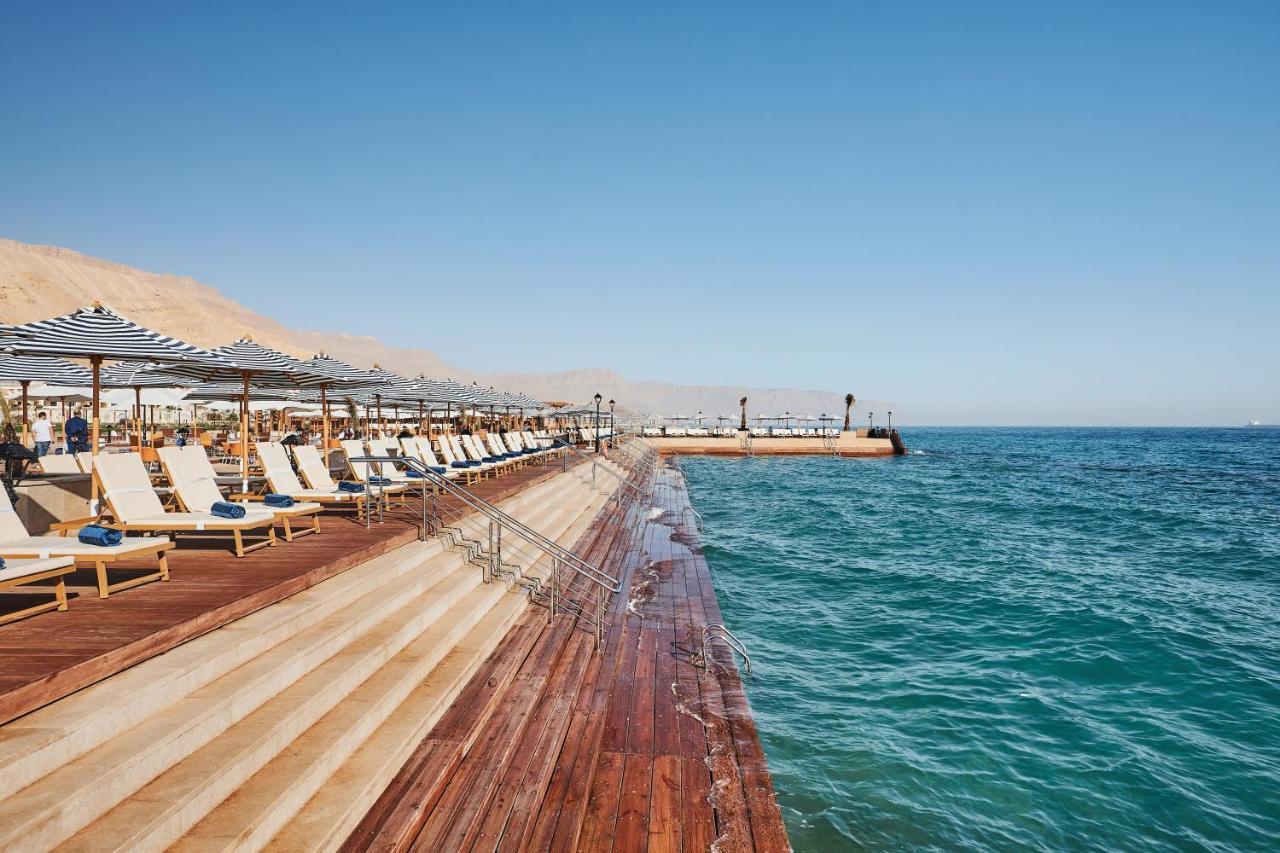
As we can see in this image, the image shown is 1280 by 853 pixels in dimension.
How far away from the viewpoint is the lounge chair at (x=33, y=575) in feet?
12.9

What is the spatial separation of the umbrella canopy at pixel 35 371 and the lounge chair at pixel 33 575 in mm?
8339

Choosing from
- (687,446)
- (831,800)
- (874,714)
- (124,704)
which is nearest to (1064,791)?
(874,714)

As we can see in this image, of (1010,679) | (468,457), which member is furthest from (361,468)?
(1010,679)

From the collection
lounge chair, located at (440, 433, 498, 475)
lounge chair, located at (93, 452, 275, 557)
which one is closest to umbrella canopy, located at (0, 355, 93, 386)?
lounge chair, located at (440, 433, 498, 475)

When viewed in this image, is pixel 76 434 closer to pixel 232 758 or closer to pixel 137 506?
pixel 137 506

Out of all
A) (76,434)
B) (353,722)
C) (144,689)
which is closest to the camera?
(144,689)

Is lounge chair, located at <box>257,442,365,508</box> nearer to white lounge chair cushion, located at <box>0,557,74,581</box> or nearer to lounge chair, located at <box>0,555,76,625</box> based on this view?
lounge chair, located at <box>0,555,76,625</box>

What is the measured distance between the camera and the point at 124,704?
320 cm

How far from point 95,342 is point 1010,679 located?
10.9 m

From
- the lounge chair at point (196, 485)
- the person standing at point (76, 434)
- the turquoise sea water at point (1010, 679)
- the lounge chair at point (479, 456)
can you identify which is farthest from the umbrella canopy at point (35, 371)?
the turquoise sea water at point (1010, 679)

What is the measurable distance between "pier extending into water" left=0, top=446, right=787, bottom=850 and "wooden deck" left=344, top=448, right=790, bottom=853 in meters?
0.02

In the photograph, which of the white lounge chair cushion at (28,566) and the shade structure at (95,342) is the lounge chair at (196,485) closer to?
the shade structure at (95,342)

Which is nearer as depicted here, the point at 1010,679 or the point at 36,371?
the point at 1010,679

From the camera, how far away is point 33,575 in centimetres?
403
